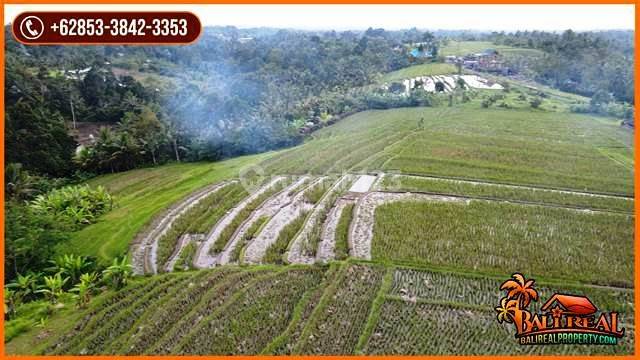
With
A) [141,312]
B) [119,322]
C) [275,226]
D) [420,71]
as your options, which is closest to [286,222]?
[275,226]

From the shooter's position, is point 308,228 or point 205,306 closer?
point 205,306

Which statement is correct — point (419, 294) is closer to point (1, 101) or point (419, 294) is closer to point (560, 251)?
point (560, 251)

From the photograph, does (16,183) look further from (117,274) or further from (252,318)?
(252,318)

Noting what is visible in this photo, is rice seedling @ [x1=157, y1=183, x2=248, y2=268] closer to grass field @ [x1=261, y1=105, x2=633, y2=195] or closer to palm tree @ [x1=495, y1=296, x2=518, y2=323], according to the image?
grass field @ [x1=261, y1=105, x2=633, y2=195]

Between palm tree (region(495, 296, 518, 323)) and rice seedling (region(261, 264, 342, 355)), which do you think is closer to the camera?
rice seedling (region(261, 264, 342, 355))

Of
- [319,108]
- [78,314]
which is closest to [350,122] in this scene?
[319,108]

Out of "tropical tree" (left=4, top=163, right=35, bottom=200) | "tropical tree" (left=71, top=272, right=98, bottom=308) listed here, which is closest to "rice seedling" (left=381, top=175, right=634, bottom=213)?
"tropical tree" (left=71, top=272, right=98, bottom=308)
